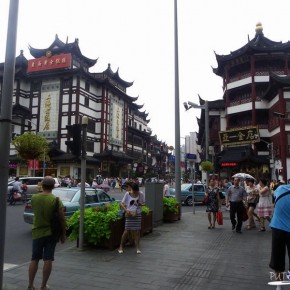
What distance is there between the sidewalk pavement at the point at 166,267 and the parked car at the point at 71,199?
8.94 ft

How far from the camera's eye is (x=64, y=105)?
47344 mm

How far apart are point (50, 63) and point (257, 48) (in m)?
27.6

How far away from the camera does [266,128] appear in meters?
38.0

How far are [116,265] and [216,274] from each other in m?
1.89

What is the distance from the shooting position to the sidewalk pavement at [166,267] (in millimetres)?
5512

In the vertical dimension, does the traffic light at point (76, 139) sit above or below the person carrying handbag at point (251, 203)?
above

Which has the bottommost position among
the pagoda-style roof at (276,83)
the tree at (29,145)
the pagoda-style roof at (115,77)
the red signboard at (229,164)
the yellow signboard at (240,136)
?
the red signboard at (229,164)

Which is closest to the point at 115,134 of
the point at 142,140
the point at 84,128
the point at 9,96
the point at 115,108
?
the point at 115,108

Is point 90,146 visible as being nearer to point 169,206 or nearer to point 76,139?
point 169,206

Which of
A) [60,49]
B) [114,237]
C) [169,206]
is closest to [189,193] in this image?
[169,206]

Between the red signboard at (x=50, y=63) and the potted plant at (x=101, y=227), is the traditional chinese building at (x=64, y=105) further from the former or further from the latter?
the potted plant at (x=101, y=227)

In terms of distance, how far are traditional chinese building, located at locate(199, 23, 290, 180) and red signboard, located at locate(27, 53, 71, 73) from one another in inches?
814

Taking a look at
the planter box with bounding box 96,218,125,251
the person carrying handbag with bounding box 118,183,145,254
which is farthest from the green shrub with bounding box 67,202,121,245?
the person carrying handbag with bounding box 118,183,145,254

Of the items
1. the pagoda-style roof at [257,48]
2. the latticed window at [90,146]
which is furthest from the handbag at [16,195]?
the pagoda-style roof at [257,48]
